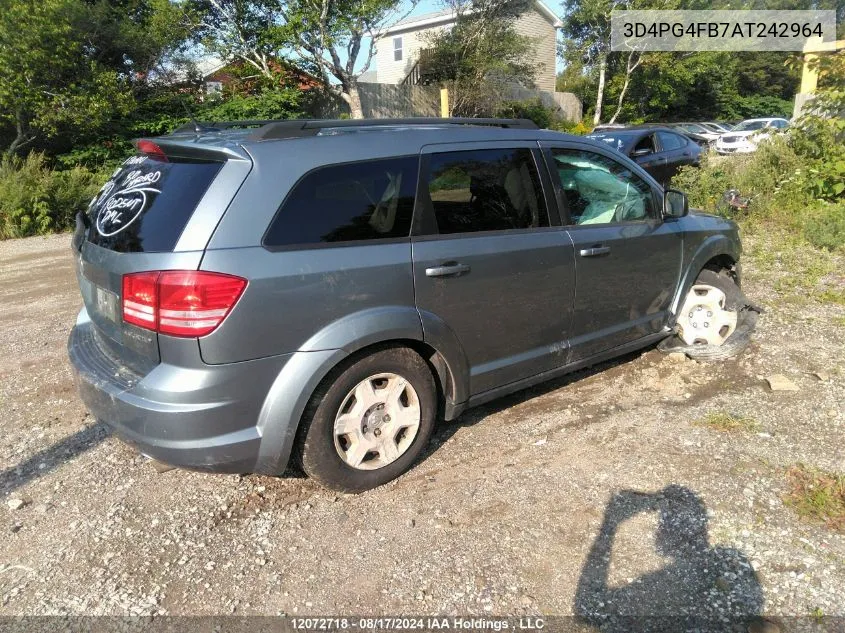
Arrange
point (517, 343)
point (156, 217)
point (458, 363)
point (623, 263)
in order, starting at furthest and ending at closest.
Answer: point (623, 263), point (517, 343), point (458, 363), point (156, 217)

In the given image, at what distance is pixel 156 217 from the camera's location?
2.75 m

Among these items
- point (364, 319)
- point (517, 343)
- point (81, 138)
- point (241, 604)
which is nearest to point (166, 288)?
point (364, 319)

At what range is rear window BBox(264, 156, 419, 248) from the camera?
2.78 m

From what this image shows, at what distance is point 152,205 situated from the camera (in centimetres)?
282

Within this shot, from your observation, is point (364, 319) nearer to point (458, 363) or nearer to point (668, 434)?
point (458, 363)

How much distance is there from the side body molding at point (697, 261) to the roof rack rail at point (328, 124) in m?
1.64

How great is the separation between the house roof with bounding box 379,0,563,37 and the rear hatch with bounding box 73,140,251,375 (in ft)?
81.1

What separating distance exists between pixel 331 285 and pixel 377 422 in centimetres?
77

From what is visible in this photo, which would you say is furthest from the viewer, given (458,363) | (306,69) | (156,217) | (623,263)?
(306,69)

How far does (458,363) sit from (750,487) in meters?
1.59

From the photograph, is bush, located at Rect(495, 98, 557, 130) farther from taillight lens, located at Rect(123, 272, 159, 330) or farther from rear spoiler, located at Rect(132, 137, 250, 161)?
taillight lens, located at Rect(123, 272, 159, 330)

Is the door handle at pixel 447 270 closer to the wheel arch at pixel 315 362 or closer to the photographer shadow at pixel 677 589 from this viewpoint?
the wheel arch at pixel 315 362

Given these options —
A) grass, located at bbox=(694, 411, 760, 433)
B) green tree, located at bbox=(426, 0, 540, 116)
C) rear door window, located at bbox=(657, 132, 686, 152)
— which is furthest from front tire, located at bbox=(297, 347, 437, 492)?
green tree, located at bbox=(426, 0, 540, 116)

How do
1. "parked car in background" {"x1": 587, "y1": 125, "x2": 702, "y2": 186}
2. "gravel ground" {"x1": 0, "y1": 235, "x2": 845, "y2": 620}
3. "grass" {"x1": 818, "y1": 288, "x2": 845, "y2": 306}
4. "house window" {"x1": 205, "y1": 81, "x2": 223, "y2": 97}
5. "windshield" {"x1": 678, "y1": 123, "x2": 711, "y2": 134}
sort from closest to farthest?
"gravel ground" {"x1": 0, "y1": 235, "x2": 845, "y2": 620} → "grass" {"x1": 818, "y1": 288, "x2": 845, "y2": 306} → "parked car in background" {"x1": 587, "y1": 125, "x2": 702, "y2": 186} → "house window" {"x1": 205, "y1": 81, "x2": 223, "y2": 97} → "windshield" {"x1": 678, "y1": 123, "x2": 711, "y2": 134}
